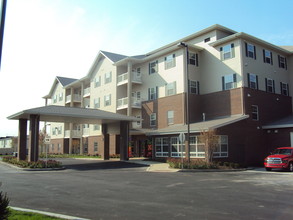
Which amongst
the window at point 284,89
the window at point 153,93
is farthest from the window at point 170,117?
the window at point 284,89

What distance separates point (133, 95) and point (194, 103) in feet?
33.6

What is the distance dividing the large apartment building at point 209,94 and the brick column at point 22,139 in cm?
1204

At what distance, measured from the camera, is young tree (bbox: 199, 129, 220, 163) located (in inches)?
967

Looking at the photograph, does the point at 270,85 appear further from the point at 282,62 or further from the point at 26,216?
the point at 26,216

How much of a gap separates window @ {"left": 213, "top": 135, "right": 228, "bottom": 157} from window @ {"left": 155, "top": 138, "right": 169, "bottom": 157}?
563 cm

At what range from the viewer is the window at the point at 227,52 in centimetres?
3081

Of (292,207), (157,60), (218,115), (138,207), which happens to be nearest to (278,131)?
(218,115)

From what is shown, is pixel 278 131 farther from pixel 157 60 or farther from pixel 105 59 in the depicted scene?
pixel 105 59

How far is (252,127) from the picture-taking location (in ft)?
94.2

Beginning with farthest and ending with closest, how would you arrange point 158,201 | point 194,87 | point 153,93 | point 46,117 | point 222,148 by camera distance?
point 153,93, point 194,87, point 46,117, point 222,148, point 158,201

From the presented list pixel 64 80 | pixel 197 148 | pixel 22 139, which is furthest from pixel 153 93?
pixel 64 80

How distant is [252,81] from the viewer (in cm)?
3072

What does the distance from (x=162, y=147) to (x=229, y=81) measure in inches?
378

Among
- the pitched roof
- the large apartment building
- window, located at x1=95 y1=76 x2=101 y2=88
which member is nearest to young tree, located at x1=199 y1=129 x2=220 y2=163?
the large apartment building
